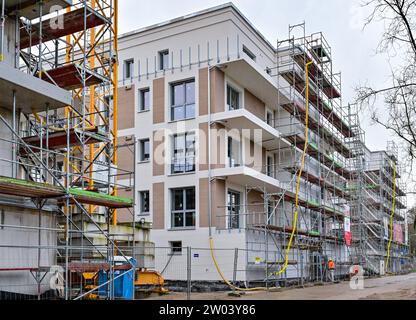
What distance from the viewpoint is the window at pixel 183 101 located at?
27.6m

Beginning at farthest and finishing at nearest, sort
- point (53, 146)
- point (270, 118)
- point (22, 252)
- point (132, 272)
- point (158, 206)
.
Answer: point (270, 118) < point (158, 206) < point (53, 146) < point (132, 272) < point (22, 252)

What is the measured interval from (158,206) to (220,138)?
181 inches

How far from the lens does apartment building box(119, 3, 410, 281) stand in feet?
85.5

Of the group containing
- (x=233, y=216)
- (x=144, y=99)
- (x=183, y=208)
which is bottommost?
(x=233, y=216)

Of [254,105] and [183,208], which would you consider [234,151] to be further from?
[183,208]

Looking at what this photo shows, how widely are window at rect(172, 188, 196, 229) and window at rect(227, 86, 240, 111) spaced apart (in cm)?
481

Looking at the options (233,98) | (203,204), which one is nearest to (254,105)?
(233,98)

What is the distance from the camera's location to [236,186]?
27812mm

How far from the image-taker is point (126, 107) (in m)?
29.6

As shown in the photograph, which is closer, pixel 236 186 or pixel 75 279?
pixel 75 279

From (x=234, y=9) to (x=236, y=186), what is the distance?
29.0 ft

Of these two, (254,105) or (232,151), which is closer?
(232,151)

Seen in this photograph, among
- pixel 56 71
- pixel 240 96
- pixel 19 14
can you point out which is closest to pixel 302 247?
pixel 240 96

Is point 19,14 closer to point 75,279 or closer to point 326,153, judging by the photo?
point 75,279
